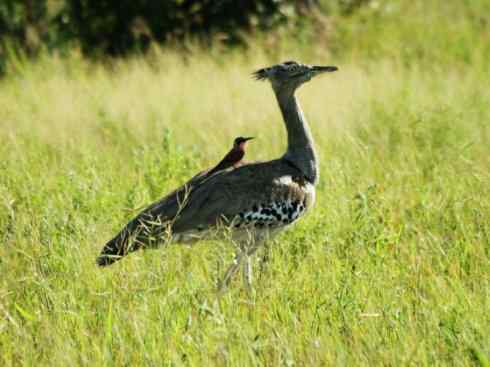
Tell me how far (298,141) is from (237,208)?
521 millimetres

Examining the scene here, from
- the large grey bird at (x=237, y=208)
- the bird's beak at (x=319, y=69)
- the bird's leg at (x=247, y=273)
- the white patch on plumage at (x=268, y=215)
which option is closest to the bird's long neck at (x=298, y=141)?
the large grey bird at (x=237, y=208)

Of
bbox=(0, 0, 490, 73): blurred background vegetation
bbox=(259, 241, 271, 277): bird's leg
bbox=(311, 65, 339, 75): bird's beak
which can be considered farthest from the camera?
bbox=(0, 0, 490, 73): blurred background vegetation

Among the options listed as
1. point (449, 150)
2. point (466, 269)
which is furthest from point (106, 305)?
point (449, 150)

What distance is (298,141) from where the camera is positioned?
4.07 m

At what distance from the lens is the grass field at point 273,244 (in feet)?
9.31

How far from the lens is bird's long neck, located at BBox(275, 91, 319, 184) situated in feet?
13.2

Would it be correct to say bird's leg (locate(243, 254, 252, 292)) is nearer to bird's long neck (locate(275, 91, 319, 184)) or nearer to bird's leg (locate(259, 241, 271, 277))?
bird's leg (locate(259, 241, 271, 277))

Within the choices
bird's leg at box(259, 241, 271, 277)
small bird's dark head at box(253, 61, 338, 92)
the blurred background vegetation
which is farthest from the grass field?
the blurred background vegetation

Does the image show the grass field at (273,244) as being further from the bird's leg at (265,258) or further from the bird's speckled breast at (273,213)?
the bird's speckled breast at (273,213)

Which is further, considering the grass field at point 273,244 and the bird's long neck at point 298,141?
the bird's long neck at point 298,141

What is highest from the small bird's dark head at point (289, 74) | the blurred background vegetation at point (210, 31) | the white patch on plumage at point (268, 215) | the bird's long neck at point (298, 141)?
the small bird's dark head at point (289, 74)

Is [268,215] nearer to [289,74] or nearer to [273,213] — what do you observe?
[273,213]

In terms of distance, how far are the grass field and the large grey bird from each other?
106 mm

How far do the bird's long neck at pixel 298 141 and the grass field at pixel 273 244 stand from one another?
0.70 feet
